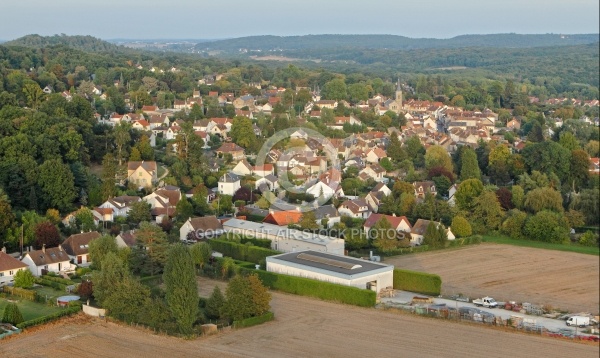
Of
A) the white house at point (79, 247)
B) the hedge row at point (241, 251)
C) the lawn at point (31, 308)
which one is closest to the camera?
the lawn at point (31, 308)

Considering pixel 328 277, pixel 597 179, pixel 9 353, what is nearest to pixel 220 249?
pixel 328 277

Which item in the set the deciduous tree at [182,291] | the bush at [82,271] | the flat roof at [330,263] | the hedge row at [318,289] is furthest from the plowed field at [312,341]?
the bush at [82,271]

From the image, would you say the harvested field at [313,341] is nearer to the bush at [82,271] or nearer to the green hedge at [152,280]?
the green hedge at [152,280]

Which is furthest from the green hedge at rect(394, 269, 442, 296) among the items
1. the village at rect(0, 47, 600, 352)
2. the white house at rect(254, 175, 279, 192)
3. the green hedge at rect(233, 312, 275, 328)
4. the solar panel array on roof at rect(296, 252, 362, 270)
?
the white house at rect(254, 175, 279, 192)

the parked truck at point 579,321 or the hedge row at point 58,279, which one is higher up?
the parked truck at point 579,321

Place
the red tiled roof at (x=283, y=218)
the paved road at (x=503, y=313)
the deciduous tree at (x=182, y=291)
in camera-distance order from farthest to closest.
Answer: the red tiled roof at (x=283, y=218) < the paved road at (x=503, y=313) < the deciduous tree at (x=182, y=291)

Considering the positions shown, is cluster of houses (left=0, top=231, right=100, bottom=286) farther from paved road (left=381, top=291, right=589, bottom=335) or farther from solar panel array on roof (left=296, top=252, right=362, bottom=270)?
paved road (left=381, top=291, right=589, bottom=335)

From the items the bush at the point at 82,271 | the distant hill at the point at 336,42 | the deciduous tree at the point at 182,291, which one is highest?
the distant hill at the point at 336,42

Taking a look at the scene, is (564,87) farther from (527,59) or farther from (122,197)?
(122,197)

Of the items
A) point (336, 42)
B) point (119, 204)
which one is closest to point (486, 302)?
point (119, 204)
